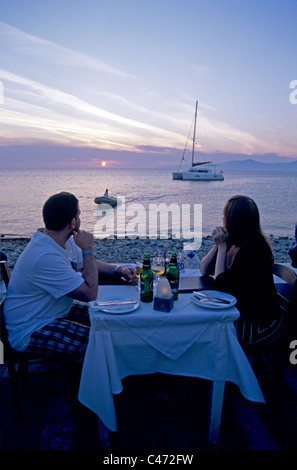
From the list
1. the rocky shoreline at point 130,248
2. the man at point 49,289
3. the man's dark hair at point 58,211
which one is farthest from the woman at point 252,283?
the rocky shoreline at point 130,248

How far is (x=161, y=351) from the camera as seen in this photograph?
1.81 m

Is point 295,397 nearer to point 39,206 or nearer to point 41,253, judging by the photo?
point 41,253

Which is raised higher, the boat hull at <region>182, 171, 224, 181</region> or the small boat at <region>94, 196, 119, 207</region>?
the boat hull at <region>182, 171, 224, 181</region>

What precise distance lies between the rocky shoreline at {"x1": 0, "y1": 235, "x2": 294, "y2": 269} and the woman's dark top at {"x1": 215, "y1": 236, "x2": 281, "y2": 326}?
566cm

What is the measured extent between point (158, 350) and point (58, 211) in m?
1.21

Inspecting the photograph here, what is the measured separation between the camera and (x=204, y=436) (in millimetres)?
2035

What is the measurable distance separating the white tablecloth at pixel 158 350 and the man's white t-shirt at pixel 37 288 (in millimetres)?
340

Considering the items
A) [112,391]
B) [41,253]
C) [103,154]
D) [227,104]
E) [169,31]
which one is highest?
[103,154]

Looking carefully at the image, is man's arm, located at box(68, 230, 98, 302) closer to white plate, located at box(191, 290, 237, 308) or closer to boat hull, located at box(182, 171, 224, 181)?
white plate, located at box(191, 290, 237, 308)

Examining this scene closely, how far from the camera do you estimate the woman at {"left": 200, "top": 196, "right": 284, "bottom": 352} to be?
211 cm

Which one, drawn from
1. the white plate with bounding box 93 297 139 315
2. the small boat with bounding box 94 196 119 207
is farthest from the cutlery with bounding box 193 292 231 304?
the small boat with bounding box 94 196 119 207

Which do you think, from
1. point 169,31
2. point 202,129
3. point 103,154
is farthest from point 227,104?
point 103,154

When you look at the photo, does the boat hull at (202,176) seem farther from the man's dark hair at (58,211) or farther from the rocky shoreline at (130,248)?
the man's dark hair at (58,211)
